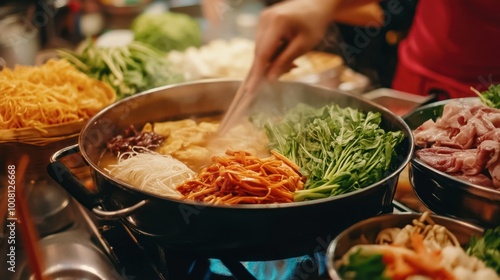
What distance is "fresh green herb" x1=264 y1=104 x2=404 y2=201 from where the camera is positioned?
1921mm

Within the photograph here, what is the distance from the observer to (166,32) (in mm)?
4781

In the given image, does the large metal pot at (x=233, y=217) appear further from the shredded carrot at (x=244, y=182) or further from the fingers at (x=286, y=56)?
the fingers at (x=286, y=56)

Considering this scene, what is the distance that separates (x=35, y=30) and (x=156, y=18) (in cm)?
172

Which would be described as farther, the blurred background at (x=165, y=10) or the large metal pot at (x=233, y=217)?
the blurred background at (x=165, y=10)

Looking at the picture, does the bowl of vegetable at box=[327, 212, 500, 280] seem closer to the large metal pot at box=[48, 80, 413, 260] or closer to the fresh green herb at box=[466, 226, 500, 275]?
the fresh green herb at box=[466, 226, 500, 275]

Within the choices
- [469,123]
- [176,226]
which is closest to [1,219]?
[176,226]

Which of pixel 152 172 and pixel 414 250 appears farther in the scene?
pixel 152 172

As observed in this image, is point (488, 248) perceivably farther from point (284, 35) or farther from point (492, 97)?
point (284, 35)

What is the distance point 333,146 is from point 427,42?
168 cm

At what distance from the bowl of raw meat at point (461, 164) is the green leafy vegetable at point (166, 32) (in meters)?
3.21

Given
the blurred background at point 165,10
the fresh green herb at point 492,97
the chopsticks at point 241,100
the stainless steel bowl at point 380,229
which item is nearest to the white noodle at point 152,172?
the chopsticks at point 241,100

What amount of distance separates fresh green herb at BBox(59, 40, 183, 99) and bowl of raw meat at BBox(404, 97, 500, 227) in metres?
2.02

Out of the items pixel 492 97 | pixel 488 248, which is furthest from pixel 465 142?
pixel 488 248

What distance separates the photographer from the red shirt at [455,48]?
→ 9.92ft
